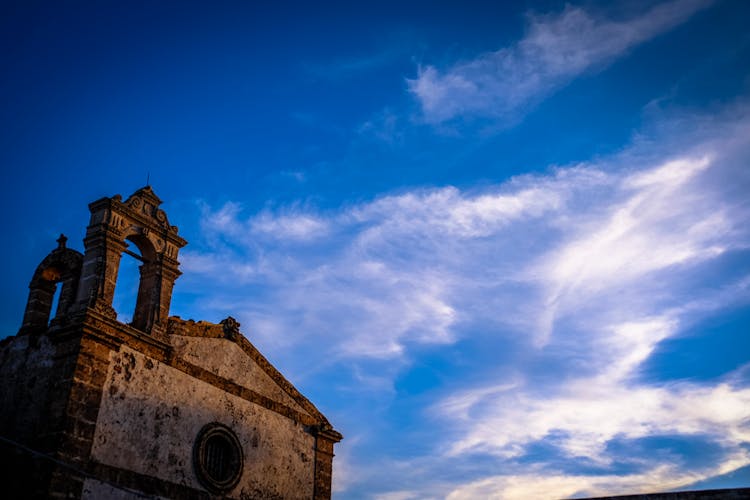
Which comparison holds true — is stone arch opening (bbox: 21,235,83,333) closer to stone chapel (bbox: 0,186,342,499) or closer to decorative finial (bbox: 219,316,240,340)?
stone chapel (bbox: 0,186,342,499)

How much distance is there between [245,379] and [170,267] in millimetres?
3725

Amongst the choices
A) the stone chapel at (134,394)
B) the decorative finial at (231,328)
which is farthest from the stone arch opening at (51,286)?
the decorative finial at (231,328)

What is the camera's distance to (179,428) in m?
15.0

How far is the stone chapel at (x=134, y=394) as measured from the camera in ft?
41.4

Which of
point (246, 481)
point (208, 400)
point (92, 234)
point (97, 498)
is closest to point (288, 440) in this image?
point (246, 481)

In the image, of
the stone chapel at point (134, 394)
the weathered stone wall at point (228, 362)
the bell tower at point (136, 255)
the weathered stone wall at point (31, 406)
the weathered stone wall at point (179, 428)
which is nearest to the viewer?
the weathered stone wall at point (31, 406)

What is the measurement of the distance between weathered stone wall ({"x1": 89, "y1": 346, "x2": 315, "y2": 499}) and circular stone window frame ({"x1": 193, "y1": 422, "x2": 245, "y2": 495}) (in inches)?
6.1

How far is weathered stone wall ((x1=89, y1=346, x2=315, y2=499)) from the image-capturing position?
13562 mm

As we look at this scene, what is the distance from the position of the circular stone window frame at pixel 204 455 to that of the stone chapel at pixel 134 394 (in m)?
0.03

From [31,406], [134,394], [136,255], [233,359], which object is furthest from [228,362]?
[31,406]

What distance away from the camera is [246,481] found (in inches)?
657

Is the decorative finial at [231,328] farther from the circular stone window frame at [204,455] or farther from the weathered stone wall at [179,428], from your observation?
the circular stone window frame at [204,455]

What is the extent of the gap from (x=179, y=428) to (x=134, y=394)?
1.47 metres

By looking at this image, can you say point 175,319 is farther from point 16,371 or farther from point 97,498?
point 97,498
